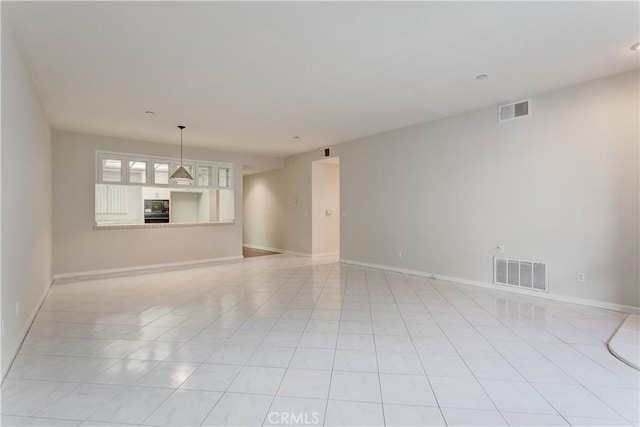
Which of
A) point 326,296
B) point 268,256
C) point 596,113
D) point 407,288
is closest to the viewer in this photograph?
point 596,113

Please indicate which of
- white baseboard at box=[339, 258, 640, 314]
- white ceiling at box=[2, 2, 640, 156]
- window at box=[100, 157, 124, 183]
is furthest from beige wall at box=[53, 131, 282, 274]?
white baseboard at box=[339, 258, 640, 314]

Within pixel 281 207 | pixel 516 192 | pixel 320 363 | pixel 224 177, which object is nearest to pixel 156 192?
pixel 224 177

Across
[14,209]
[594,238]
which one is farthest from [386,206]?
[14,209]

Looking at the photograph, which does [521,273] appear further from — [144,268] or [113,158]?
[113,158]

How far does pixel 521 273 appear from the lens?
4547 millimetres

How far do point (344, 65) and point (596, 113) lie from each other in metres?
3.11

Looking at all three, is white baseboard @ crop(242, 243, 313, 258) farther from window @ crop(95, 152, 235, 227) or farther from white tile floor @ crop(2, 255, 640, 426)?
white tile floor @ crop(2, 255, 640, 426)

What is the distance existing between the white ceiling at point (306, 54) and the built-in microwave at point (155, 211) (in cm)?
284

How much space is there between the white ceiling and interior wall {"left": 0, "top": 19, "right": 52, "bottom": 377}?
13.8 inches

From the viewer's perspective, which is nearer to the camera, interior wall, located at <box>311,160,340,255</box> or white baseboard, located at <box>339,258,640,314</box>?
white baseboard, located at <box>339,258,640,314</box>

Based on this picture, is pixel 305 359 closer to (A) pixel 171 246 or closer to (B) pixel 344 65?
(B) pixel 344 65

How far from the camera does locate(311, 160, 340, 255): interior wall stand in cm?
820

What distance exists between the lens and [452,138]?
536cm

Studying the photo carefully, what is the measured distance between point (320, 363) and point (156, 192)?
6.87 meters
